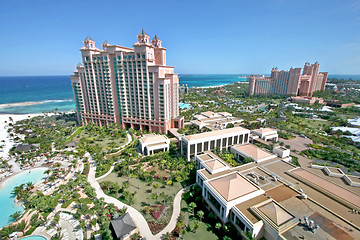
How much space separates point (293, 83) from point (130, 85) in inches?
5701

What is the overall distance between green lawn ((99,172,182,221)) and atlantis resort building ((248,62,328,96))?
502 ft

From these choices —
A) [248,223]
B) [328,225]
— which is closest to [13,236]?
[248,223]


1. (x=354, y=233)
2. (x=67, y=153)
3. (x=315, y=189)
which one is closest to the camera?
(x=354, y=233)

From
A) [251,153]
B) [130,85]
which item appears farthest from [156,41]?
[251,153]

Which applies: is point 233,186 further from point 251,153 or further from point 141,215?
point 141,215

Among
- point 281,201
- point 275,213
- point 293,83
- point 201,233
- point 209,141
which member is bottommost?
point 201,233

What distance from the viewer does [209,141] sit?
1865 inches

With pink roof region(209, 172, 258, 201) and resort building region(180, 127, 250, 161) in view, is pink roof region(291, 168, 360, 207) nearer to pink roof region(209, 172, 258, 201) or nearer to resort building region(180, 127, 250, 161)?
pink roof region(209, 172, 258, 201)

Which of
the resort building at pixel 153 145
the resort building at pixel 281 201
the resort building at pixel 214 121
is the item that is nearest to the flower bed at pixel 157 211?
the resort building at pixel 281 201

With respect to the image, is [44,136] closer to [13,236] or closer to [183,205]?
[13,236]

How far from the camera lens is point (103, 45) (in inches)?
2576

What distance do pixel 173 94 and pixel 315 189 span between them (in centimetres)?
4815

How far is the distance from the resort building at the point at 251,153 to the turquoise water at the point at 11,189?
46026 mm

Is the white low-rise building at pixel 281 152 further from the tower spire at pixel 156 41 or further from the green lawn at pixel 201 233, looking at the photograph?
the tower spire at pixel 156 41
